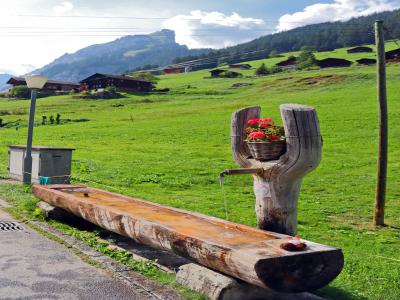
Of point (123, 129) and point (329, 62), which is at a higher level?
point (329, 62)

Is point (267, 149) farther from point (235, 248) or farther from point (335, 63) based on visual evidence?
point (335, 63)

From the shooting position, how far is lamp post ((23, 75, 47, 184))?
13.8 m

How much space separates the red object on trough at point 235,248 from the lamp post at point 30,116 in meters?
6.34

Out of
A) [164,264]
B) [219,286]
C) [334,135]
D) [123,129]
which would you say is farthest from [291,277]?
[123,129]

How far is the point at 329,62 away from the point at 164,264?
92.2 metres

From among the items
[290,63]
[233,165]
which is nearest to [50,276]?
[233,165]

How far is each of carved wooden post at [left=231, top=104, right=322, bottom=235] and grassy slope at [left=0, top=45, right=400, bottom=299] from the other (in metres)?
1.08

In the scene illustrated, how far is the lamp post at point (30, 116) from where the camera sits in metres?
13.8

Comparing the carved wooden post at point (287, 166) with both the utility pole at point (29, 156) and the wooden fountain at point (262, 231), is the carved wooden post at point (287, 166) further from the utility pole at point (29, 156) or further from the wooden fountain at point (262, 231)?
the utility pole at point (29, 156)

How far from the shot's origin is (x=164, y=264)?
24.1ft

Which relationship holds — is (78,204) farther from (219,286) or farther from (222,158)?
(222,158)

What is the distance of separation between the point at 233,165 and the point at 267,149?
15.4 metres

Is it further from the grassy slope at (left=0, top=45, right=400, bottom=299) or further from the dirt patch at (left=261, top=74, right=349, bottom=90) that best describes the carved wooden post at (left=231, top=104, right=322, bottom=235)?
the dirt patch at (left=261, top=74, right=349, bottom=90)

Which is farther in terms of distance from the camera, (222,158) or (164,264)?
(222,158)
